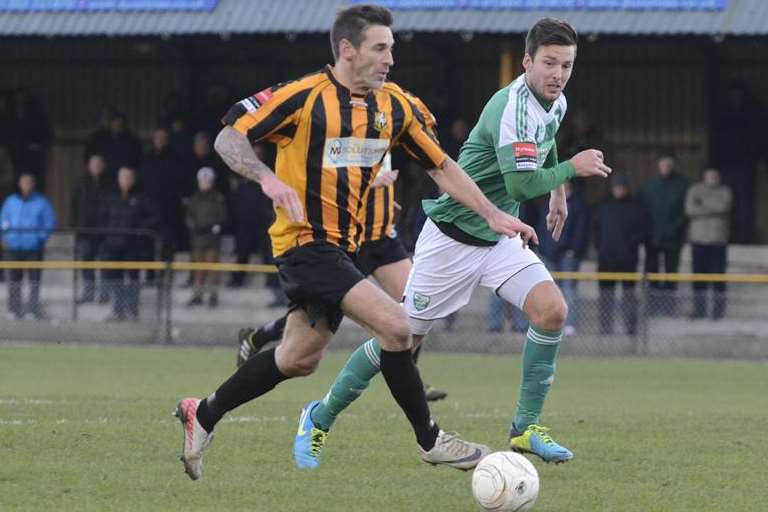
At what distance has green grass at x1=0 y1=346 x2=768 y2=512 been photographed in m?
6.59

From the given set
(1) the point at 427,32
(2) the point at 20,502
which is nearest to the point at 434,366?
(1) the point at 427,32

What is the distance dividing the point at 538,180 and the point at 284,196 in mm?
1649

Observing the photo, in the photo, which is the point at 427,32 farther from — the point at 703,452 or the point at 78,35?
the point at 703,452

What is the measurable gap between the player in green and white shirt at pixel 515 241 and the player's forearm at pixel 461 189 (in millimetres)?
509

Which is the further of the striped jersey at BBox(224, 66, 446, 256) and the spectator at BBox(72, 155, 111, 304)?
the spectator at BBox(72, 155, 111, 304)

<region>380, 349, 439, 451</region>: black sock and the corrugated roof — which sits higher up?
the corrugated roof

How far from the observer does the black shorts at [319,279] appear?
6.79 meters

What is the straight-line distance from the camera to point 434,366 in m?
15.9

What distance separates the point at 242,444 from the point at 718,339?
34.5ft

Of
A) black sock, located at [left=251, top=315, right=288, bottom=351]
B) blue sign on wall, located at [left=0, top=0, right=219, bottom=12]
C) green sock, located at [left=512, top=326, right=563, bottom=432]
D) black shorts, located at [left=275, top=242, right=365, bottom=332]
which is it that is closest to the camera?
black shorts, located at [left=275, top=242, right=365, bottom=332]

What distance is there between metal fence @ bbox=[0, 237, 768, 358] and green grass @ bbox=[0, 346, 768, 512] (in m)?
3.77

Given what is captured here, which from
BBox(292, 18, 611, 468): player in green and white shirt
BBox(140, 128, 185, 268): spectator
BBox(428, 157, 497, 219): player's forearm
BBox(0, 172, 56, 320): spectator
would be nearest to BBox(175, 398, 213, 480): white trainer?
BBox(292, 18, 611, 468): player in green and white shirt

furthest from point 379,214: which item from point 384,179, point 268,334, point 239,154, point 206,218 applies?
point 206,218

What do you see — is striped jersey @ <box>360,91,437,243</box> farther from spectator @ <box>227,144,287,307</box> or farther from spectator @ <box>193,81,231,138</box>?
spectator @ <box>193,81,231,138</box>
